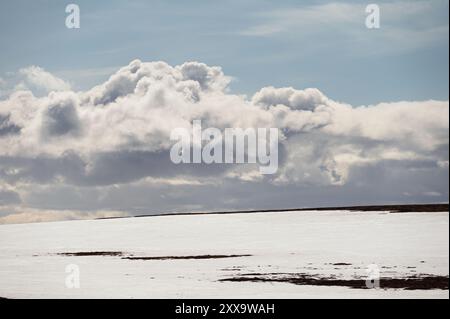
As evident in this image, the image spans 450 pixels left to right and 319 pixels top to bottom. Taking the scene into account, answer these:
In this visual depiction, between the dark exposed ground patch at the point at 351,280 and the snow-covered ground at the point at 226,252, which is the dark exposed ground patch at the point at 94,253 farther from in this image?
the dark exposed ground patch at the point at 351,280

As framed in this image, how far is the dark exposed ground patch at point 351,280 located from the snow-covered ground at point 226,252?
0.81 m

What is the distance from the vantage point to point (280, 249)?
1544 inches

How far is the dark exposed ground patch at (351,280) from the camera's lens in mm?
26172

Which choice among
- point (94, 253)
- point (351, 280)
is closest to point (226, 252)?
point (94, 253)

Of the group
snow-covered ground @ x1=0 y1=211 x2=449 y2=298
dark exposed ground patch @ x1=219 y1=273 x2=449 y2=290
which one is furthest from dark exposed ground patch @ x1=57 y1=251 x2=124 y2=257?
dark exposed ground patch @ x1=219 y1=273 x2=449 y2=290

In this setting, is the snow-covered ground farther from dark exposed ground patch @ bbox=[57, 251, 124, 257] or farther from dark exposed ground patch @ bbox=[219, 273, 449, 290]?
dark exposed ground patch @ bbox=[219, 273, 449, 290]

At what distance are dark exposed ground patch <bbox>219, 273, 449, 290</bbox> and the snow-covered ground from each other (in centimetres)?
81

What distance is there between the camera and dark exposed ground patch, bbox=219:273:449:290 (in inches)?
1030

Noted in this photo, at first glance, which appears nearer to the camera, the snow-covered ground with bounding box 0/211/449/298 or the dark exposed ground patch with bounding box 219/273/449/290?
the snow-covered ground with bounding box 0/211/449/298

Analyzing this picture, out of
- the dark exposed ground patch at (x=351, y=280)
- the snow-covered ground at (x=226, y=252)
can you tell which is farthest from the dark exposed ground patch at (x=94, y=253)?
the dark exposed ground patch at (x=351, y=280)

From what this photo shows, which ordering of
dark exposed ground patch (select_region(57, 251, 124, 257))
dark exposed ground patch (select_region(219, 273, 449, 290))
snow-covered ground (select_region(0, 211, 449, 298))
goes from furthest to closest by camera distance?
dark exposed ground patch (select_region(57, 251, 124, 257)), dark exposed ground patch (select_region(219, 273, 449, 290)), snow-covered ground (select_region(0, 211, 449, 298))

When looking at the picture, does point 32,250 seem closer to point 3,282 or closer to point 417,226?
point 3,282
